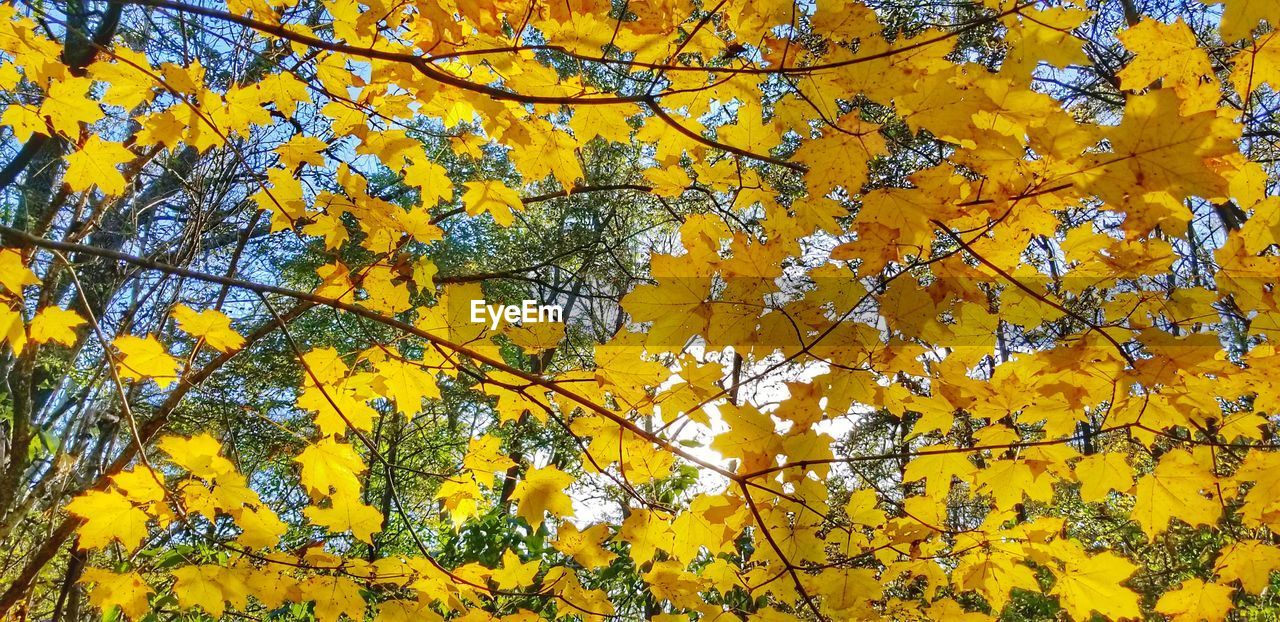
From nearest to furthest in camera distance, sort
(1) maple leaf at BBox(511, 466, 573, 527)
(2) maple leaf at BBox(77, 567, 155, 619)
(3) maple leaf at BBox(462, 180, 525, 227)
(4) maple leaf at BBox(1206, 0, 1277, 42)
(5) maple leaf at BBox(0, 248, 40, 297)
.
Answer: (4) maple leaf at BBox(1206, 0, 1277, 42), (5) maple leaf at BBox(0, 248, 40, 297), (2) maple leaf at BBox(77, 567, 155, 619), (1) maple leaf at BBox(511, 466, 573, 527), (3) maple leaf at BBox(462, 180, 525, 227)

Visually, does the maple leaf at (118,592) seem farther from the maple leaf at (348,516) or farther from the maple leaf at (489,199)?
the maple leaf at (489,199)

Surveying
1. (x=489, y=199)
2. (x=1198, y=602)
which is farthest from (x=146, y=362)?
(x=1198, y=602)

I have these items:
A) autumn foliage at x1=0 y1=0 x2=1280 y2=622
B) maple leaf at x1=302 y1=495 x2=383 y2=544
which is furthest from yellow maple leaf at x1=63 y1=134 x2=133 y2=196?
maple leaf at x1=302 y1=495 x2=383 y2=544

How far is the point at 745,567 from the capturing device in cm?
177

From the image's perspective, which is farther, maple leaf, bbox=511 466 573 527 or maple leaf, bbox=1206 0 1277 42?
maple leaf, bbox=511 466 573 527

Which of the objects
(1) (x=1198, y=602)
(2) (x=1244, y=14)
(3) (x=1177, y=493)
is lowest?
(1) (x=1198, y=602)

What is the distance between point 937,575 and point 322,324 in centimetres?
441

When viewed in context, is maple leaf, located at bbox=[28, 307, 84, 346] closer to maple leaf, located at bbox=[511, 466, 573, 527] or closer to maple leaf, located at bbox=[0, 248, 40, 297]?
maple leaf, located at bbox=[0, 248, 40, 297]

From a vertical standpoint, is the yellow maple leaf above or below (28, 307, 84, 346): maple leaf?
above

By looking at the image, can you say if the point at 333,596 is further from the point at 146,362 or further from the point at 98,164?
the point at 98,164

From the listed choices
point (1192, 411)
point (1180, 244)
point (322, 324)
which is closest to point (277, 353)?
point (322, 324)

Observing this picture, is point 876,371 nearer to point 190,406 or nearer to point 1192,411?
point 1192,411

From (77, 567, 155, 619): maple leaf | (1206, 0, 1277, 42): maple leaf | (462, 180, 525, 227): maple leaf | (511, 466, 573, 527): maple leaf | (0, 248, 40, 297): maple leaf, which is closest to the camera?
(1206, 0, 1277, 42): maple leaf

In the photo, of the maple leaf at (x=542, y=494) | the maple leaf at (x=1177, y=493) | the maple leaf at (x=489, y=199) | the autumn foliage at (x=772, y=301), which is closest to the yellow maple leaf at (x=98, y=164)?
the autumn foliage at (x=772, y=301)
